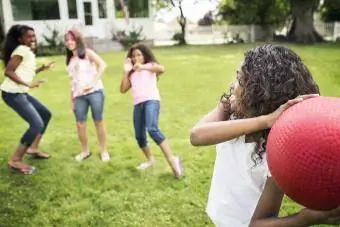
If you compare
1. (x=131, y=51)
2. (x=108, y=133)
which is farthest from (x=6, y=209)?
(x=108, y=133)

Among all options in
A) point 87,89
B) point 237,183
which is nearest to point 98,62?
point 87,89

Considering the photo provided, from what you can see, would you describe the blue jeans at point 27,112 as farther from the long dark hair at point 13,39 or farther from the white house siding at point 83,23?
the white house siding at point 83,23

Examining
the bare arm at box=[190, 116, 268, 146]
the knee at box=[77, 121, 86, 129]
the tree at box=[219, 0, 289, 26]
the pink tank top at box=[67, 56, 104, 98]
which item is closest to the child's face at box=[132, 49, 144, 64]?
the pink tank top at box=[67, 56, 104, 98]

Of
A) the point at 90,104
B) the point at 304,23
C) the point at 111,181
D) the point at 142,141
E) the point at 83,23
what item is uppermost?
the point at 83,23

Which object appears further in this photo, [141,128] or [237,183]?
[141,128]

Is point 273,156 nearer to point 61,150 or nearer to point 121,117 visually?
point 61,150

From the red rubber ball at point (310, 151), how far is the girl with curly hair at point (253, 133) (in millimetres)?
76

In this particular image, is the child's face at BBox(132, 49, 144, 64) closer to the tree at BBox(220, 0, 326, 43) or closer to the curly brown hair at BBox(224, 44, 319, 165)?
the curly brown hair at BBox(224, 44, 319, 165)

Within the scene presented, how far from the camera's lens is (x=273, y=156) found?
1.27m

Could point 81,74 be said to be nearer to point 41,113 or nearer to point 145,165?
point 41,113

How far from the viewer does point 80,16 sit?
22.3 m

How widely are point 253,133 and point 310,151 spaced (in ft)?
1.39

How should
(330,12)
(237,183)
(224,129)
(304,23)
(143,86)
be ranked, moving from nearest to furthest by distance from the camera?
(224,129) → (237,183) → (143,86) → (304,23) → (330,12)

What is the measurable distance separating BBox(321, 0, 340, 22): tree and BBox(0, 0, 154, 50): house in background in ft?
38.0
